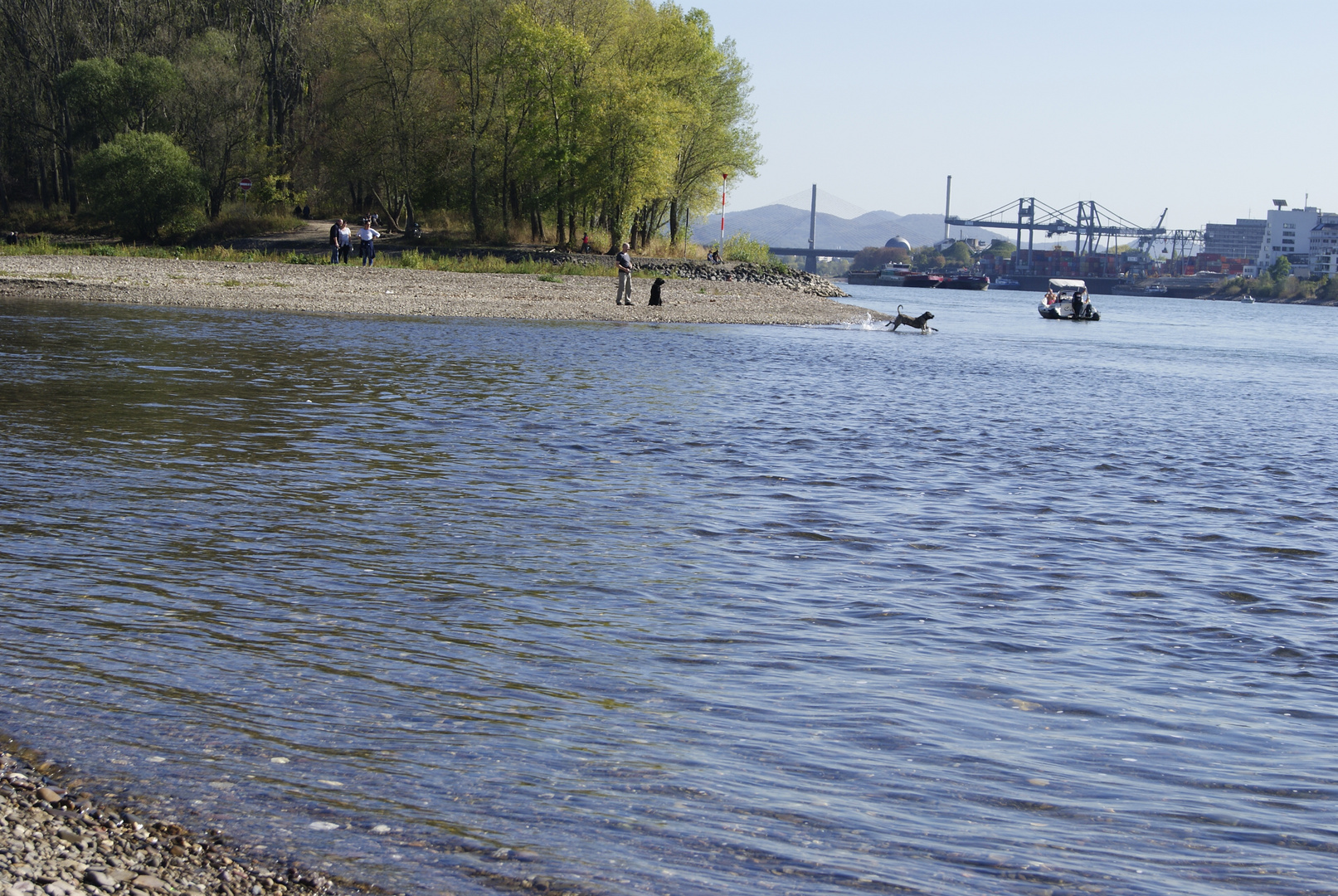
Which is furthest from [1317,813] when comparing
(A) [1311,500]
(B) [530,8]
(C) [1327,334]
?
(C) [1327,334]

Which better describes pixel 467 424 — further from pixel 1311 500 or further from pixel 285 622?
pixel 1311 500

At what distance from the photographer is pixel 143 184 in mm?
62719

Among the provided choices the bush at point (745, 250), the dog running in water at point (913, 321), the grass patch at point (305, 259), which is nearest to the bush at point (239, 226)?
the grass patch at point (305, 259)

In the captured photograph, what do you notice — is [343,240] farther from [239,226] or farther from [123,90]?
[123,90]

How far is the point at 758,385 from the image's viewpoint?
23469mm

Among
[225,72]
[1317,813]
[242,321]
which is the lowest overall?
[1317,813]

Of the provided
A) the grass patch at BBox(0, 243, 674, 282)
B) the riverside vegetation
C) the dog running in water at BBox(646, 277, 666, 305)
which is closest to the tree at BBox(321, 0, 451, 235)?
the grass patch at BBox(0, 243, 674, 282)

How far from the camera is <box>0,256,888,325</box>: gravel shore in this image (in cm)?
3603

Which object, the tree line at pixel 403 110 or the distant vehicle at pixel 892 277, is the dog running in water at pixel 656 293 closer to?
the tree line at pixel 403 110

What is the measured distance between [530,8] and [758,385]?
151 feet

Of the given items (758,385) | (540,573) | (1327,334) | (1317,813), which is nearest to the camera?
(1317,813)

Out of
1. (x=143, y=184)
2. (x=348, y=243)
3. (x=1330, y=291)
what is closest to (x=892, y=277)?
(x=1330, y=291)

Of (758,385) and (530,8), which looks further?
(530,8)

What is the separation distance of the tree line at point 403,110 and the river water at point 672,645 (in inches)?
1879
